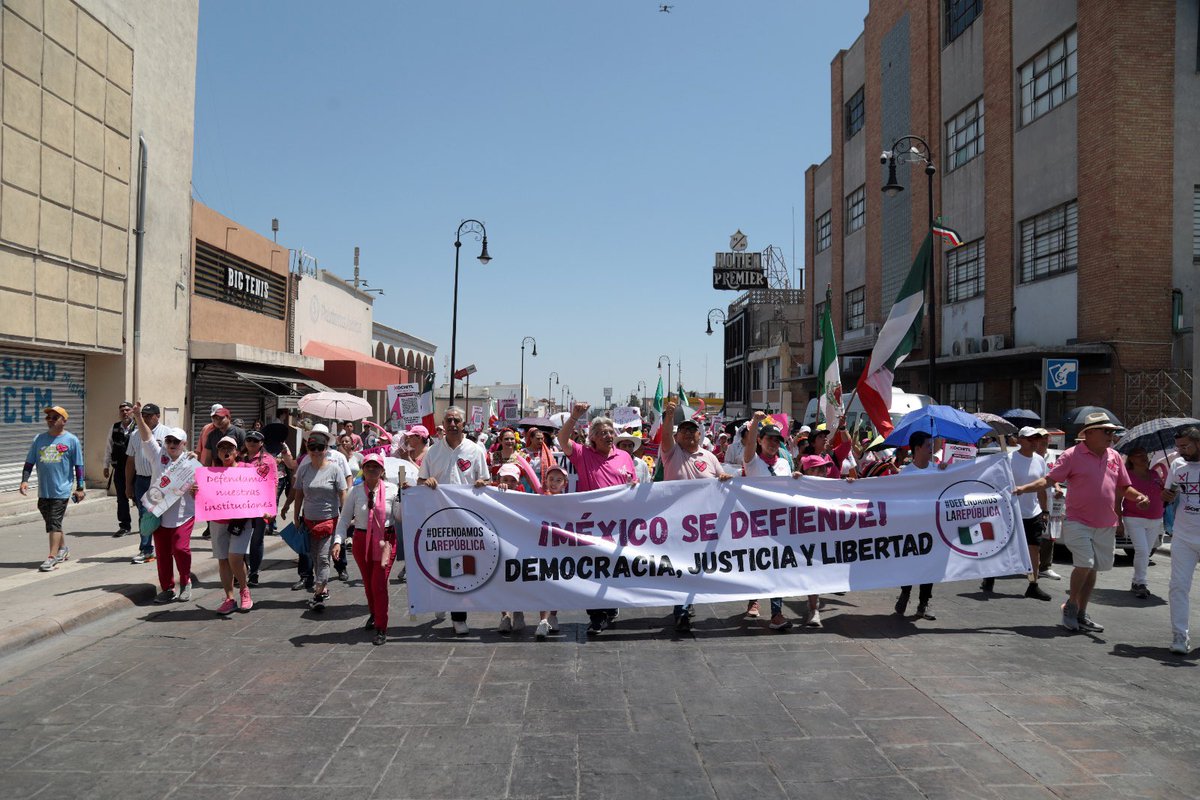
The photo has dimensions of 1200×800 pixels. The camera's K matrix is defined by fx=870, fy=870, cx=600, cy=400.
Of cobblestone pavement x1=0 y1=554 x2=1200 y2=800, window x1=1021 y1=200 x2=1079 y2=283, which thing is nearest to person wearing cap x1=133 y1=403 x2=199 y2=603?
cobblestone pavement x1=0 y1=554 x2=1200 y2=800

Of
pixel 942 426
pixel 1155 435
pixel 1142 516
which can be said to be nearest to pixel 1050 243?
pixel 1155 435

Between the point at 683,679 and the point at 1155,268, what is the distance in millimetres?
19930

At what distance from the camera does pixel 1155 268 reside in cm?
2058

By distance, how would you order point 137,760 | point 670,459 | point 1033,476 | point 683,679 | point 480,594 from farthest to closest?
point 1033,476 < point 670,459 < point 480,594 < point 683,679 < point 137,760

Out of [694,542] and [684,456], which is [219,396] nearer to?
[684,456]

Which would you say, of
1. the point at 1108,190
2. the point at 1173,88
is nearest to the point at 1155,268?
the point at 1108,190

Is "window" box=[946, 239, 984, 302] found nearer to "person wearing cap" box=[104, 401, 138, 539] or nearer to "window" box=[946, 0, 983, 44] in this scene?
"window" box=[946, 0, 983, 44]

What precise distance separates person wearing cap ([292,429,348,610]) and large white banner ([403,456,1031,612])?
1248 mm

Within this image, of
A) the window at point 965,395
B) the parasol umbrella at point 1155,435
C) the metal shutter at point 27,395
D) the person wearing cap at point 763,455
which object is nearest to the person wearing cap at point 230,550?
the person wearing cap at point 763,455

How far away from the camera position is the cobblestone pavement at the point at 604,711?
4230mm

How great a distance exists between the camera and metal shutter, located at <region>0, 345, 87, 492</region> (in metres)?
14.1

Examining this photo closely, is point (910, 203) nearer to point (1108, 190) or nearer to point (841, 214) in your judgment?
point (841, 214)

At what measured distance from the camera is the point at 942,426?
1018cm

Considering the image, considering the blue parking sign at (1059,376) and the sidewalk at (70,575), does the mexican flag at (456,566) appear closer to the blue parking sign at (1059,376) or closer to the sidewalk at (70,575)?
the sidewalk at (70,575)
